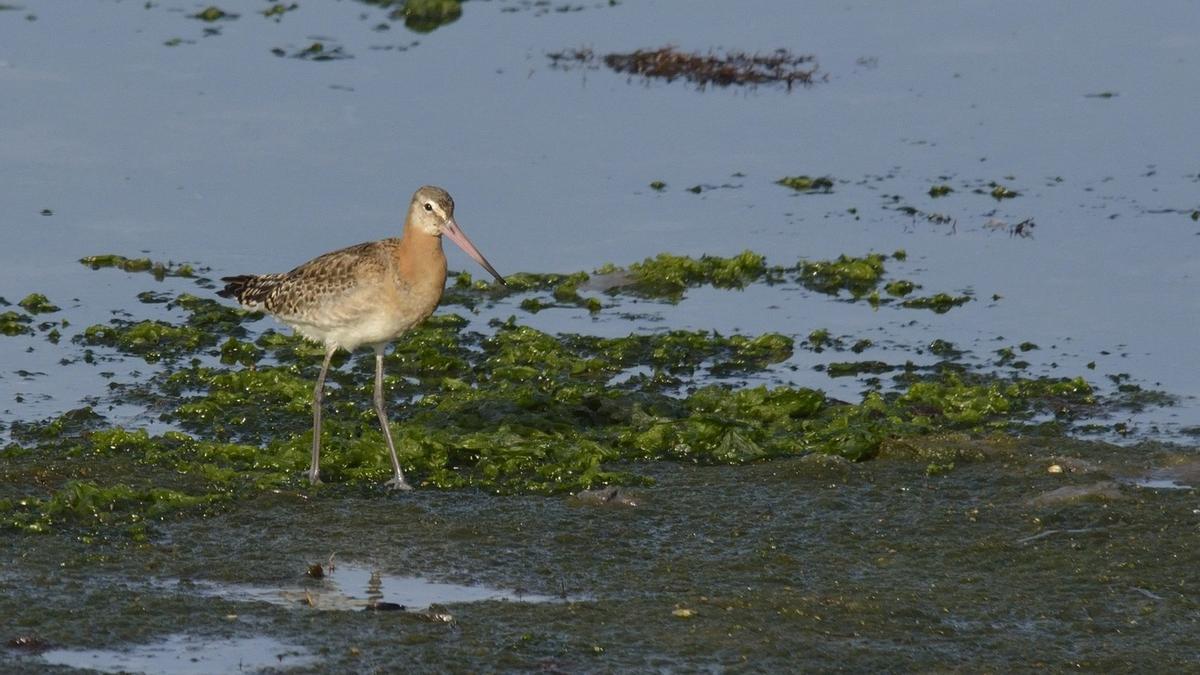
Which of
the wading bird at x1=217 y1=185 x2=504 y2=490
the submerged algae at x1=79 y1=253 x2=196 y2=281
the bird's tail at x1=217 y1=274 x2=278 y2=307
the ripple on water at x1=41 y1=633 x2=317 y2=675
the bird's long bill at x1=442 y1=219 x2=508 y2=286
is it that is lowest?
the submerged algae at x1=79 y1=253 x2=196 y2=281

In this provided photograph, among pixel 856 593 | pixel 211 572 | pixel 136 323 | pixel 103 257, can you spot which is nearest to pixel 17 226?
pixel 103 257

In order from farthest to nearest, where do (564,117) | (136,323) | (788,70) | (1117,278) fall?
(788,70)
(564,117)
(1117,278)
(136,323)

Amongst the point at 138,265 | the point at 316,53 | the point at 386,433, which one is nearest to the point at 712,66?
the point at 316,53

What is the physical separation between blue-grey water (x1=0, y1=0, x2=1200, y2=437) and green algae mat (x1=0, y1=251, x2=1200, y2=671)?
1.67ft

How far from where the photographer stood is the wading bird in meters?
10.4

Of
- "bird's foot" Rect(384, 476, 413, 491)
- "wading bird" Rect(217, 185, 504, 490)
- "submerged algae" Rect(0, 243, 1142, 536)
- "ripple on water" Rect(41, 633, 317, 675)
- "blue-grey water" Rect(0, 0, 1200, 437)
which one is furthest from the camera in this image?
"blue-grey water" Rect(0, 0, 1200, 437)

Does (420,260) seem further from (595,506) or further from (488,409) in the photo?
(595,506)

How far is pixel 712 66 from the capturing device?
19609mm

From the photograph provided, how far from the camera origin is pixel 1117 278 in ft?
46.4

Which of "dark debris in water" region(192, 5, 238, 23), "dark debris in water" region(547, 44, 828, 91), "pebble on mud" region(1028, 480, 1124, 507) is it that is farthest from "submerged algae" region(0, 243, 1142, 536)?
"dark debris in water" region(192, 5, 238, 23)

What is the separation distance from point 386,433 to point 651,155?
742 centimetres

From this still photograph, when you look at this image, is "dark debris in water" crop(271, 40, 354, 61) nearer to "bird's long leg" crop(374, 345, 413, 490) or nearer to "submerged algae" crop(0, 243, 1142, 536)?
"submerged algae" crop(0, 243, 1142, 536)

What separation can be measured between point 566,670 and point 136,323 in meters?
6.22

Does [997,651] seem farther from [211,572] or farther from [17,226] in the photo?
[17,226]
